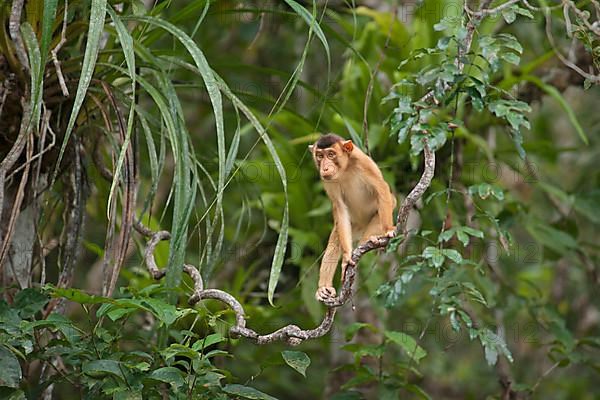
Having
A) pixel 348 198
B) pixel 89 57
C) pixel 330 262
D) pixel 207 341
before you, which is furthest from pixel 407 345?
pixel 89 57

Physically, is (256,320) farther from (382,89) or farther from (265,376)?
(265,376)

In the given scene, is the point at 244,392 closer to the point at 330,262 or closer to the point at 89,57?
the point at 330,262

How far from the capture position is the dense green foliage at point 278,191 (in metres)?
2.20

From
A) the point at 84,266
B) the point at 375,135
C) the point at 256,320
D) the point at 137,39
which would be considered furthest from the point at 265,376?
the point at 137,39

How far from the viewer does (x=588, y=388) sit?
6301 mm

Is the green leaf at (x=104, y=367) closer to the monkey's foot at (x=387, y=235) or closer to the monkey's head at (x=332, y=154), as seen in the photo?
the monkey's foot at (x=387, y=235)

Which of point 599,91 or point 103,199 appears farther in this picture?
point 599,91

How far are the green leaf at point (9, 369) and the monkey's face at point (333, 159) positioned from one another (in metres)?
1.05

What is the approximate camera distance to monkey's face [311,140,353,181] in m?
2.59

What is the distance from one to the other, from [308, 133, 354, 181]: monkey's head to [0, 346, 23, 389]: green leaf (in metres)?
1.05

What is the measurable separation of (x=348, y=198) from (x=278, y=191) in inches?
39.7

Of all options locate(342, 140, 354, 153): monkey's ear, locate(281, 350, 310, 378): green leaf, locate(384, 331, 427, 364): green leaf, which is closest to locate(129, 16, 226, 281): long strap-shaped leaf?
locate(281, 350, 310, 378): green leaf

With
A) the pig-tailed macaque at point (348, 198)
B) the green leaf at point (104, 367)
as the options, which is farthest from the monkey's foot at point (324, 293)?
the green leaf at point (104, 367)

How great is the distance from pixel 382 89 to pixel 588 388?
145 inches
